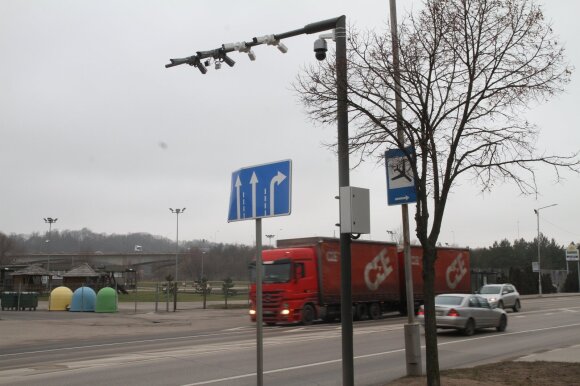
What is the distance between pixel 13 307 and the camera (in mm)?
41000

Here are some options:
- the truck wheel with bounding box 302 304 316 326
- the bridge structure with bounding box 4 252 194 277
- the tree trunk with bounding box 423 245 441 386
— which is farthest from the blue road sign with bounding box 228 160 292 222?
the bridge structure with bounding box 4 252 194 277

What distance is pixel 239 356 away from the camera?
1463 cm

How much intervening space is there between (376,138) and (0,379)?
28.0 ft

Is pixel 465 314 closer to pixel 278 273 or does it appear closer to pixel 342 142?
pixel 278 273

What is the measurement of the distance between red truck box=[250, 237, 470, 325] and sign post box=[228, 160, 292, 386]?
61.0 ft

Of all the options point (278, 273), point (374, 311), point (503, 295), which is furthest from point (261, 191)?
point (503, 295)

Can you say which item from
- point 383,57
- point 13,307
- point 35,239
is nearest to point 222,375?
point 383,57

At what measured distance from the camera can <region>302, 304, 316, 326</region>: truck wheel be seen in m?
25.3

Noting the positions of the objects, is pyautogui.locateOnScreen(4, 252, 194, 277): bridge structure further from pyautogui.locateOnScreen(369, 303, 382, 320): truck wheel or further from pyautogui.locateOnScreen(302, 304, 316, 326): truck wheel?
pyautogui.locateOnScreen(302, 304, 316, 326): truck wheel

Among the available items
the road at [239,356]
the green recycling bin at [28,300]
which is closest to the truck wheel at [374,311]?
the road at [239,356]

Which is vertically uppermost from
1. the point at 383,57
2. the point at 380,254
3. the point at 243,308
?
the point at 383,57

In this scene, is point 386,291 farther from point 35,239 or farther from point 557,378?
point 35,239

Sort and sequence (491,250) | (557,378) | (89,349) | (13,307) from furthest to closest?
(491,250) < (13,307) < (89,349) < (557,378)

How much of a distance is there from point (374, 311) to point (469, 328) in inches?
355
